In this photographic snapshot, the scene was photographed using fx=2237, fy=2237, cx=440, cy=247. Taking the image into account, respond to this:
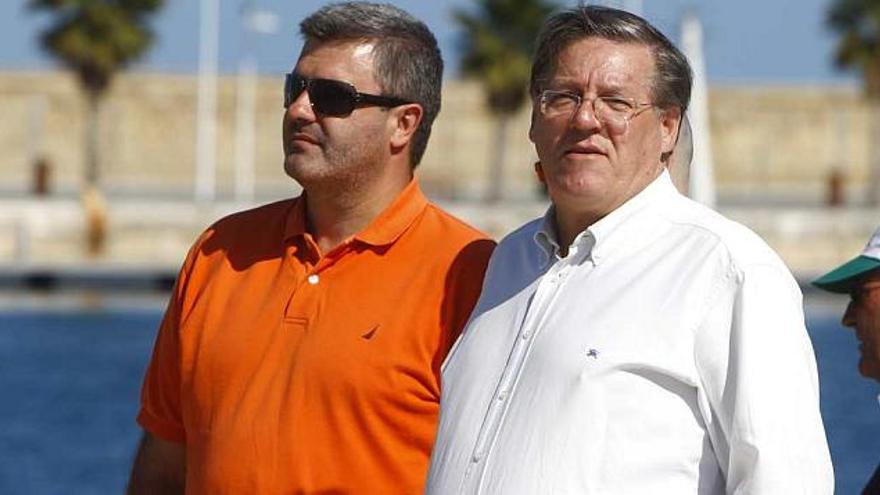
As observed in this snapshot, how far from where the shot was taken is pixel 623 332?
312 centimetres

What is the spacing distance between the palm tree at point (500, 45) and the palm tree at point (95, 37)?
6313 millimetres

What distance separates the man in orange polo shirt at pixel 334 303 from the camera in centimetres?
369

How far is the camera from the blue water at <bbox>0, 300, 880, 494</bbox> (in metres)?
17.5

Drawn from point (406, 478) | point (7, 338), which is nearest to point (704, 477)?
point (406, 478)

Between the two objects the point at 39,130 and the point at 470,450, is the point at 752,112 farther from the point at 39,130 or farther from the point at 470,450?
the point at 470,450

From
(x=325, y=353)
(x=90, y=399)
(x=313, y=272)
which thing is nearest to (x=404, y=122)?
(x=313, y=272)

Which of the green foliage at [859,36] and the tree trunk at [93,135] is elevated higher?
the green foliage at [859,36]

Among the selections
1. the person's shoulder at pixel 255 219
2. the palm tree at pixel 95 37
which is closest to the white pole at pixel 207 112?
the palm tree at pixel 95 37

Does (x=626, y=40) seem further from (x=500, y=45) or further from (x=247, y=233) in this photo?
(x=500, y=45)

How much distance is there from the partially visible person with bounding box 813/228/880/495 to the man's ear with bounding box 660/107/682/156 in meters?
0.31

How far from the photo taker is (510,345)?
10.8ft

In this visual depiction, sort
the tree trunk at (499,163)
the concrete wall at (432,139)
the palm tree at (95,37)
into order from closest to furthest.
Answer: the palm tree at (95,37)
the tree trunk at (499,163)
the concrete wall at (432,139)

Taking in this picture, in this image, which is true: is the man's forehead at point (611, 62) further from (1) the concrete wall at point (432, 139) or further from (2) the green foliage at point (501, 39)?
(1) the concrete wall at point (432, 139)

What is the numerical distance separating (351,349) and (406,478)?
0.24m
